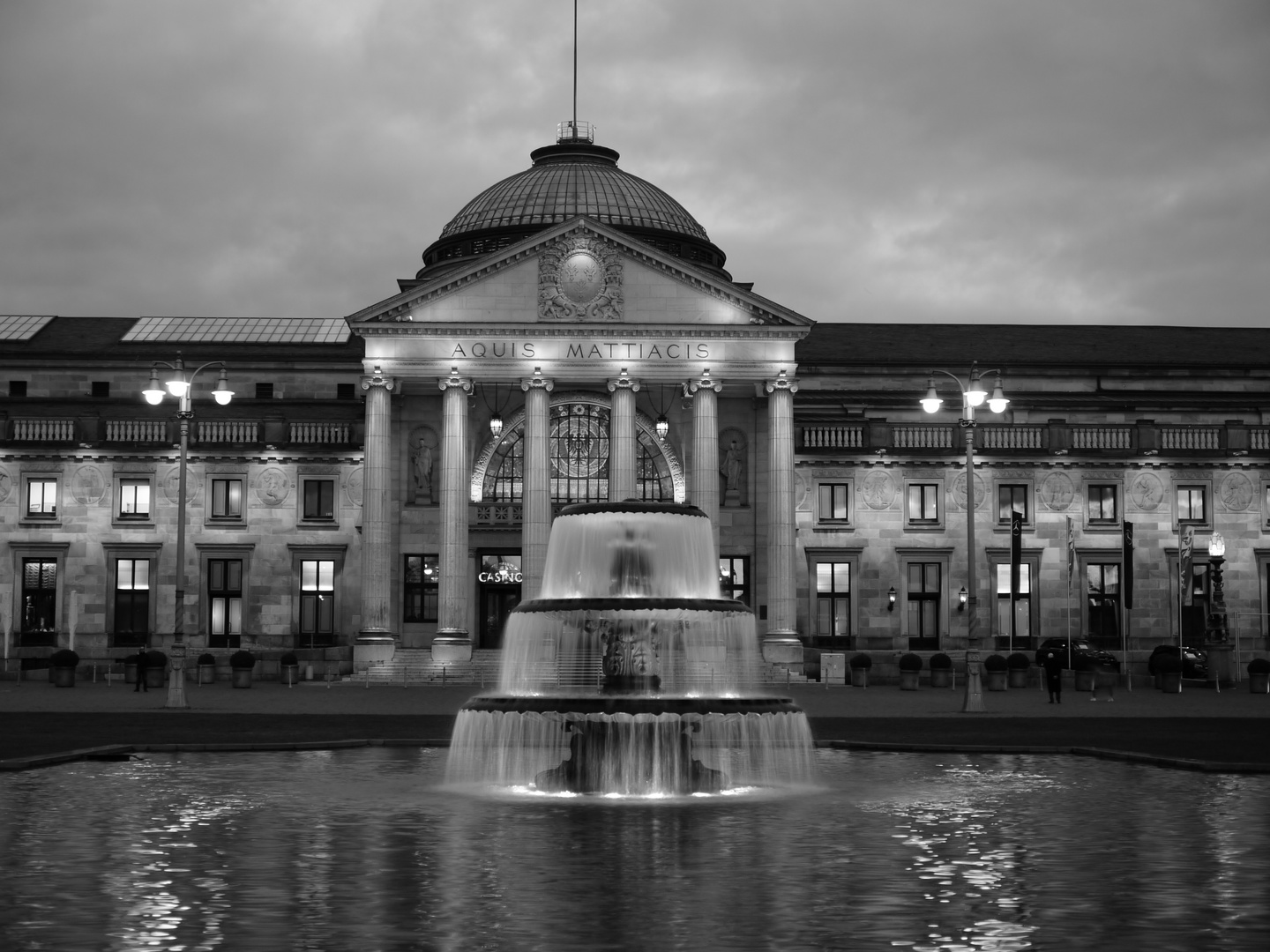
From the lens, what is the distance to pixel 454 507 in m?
77.7

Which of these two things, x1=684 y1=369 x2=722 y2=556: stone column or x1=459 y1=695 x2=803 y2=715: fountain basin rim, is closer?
x1=459 y1=695 x2=803 y2=715: fountain basin rim

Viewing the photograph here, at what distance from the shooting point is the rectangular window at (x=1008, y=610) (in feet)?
270

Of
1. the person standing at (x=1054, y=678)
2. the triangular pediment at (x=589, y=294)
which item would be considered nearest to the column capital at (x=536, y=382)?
the triangular pediment at (x=589, y=294)

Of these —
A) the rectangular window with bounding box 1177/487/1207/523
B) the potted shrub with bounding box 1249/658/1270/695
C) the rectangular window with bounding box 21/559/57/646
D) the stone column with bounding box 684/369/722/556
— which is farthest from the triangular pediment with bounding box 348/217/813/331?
the potted shrub with bounding box 1249/658/1270/695

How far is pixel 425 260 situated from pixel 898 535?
33.4 metres

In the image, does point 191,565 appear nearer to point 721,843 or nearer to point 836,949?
point 721,843

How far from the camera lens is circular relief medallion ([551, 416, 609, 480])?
276ft

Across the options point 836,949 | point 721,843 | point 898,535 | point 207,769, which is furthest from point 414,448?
point 836,949

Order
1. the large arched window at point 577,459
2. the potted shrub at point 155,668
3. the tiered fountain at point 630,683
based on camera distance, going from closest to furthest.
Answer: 1. the tiered fountain at point 630,683
2. the potted shrub at point 155,668
3. the large arched window at point 577,459

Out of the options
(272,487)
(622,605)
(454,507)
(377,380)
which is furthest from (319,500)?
(622,605)

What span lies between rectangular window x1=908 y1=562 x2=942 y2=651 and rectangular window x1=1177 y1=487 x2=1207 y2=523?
11669mm

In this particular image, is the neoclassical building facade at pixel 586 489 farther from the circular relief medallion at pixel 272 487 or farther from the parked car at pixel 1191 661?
the parked car at pixel 1191 661

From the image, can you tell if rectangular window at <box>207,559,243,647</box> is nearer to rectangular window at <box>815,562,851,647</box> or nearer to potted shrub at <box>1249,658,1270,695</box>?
rectangular window at <box>815,562,851,647</box>

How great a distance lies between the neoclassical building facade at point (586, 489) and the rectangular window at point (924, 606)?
0.10m
